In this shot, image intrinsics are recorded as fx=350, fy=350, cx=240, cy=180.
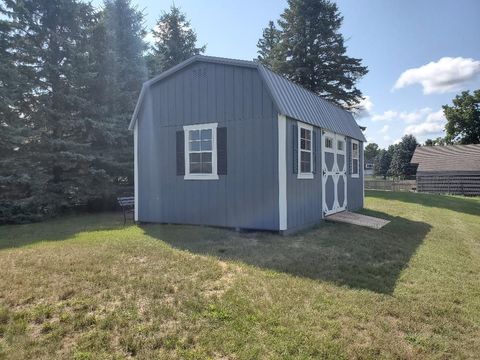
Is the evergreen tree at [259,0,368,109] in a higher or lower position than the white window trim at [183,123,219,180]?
higher

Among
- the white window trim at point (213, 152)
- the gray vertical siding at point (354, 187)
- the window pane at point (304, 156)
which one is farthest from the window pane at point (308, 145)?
the gray vertical siding at point (354, 187)

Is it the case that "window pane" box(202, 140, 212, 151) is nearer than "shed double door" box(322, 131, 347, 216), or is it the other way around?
"window pane" box(202, 140, 212, 151)

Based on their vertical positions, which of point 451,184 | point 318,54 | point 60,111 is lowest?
point 451,184

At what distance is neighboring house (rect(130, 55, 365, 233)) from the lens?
7.37 metres

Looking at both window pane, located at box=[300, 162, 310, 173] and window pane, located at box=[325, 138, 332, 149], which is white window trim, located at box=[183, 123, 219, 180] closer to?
window pane, located at box=[300, 162, 310, 173]

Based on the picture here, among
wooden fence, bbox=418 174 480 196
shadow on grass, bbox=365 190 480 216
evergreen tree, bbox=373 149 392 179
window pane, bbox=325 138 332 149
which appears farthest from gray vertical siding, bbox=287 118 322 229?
evergreen tree, bbox=373 149 392 179

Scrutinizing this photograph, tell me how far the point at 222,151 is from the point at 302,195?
2.14m

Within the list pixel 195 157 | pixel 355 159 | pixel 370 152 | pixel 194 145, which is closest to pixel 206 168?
pixel 195 157

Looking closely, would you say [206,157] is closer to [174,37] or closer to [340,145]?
[340,145]

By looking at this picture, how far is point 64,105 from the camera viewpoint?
39.5ft

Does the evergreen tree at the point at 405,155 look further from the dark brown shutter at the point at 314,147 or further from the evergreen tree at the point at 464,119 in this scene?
the dark brown shutter at the point at 314,147

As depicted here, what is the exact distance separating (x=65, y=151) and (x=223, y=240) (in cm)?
711

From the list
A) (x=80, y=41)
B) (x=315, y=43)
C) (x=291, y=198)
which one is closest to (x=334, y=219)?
(x=291, y=198)

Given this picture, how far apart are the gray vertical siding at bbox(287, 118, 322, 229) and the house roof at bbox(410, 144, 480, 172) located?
73.8 feet
